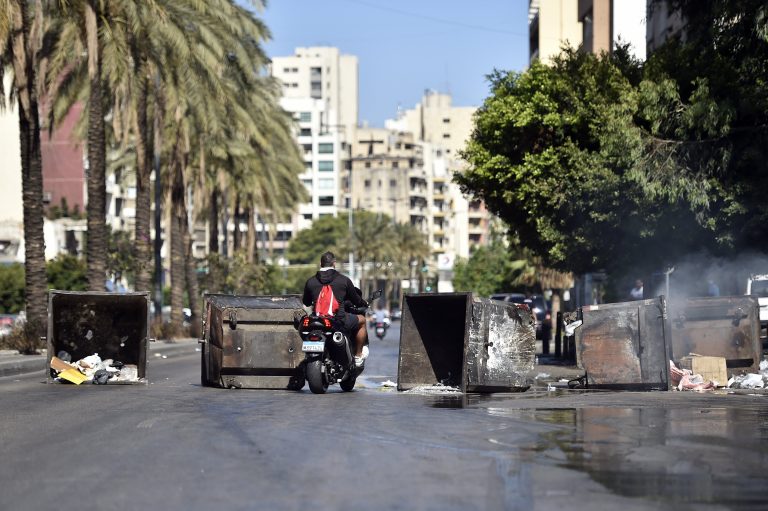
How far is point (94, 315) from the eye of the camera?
62.2 feet

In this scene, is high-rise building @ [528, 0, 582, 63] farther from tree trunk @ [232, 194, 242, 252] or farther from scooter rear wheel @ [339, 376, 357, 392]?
scooter rear wheel @ [339, 376, 357, 392]

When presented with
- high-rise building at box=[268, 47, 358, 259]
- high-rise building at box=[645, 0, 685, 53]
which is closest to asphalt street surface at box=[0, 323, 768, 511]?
high-rise building at box=[645, 0, 685, 53]

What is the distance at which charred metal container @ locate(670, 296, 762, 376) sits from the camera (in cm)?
1925

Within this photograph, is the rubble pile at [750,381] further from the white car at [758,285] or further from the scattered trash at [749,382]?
the white car at [758,285]

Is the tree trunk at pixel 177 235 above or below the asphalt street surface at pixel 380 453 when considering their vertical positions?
above

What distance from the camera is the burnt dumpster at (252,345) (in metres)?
17.6

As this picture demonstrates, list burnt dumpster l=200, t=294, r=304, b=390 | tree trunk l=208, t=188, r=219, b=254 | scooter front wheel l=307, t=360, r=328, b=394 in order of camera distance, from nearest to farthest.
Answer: scooter front wheel l=307, t=360, r=328, b=394, burnt dumpster l=200, t=294, r=304, b=390, tree trunk l=208, t=188, r=219, b=254

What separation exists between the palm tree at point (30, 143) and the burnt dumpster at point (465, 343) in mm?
13645

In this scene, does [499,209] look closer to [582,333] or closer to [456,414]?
[582,333]

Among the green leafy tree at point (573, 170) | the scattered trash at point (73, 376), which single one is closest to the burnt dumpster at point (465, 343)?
the scattered trash at point (73, 376)

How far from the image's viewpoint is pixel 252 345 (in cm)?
1762

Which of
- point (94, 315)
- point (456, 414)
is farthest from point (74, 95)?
point (456, 414)

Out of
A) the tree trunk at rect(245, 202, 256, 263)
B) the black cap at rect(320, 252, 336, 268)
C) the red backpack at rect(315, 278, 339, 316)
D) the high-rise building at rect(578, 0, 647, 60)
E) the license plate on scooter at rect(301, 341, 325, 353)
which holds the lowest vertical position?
the license plate on scooter at rect(301, 341, 325, 353)

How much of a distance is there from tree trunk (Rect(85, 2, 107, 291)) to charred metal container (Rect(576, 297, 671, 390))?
18.5 meters
